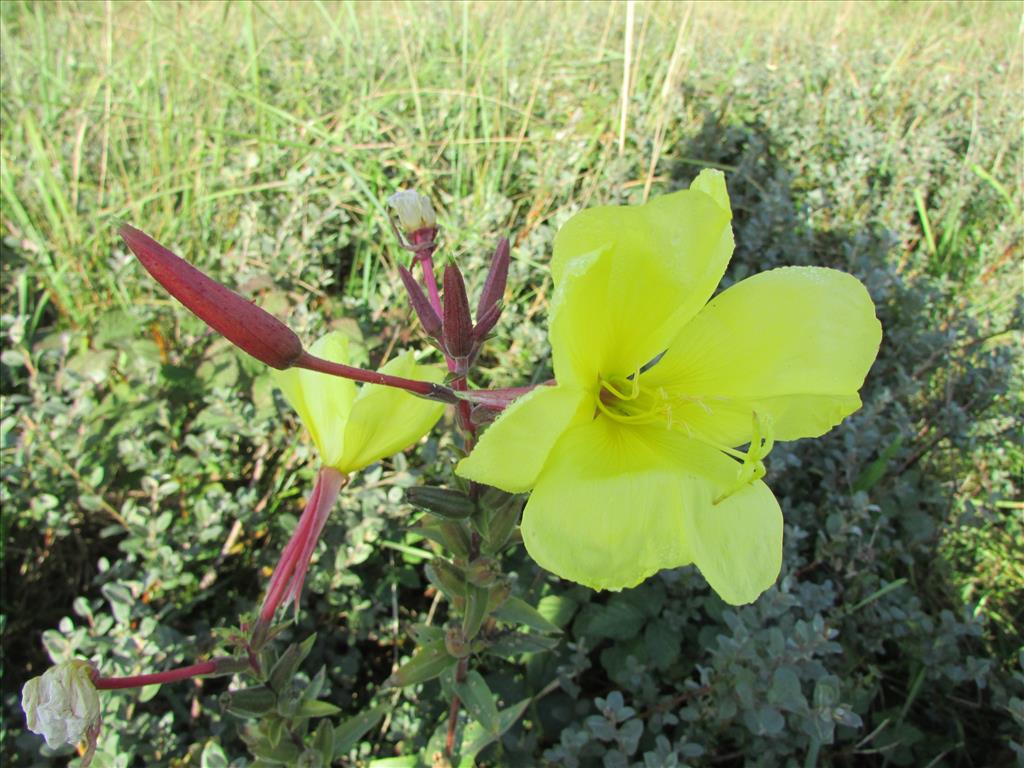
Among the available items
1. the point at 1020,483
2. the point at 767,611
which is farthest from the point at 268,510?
the point at 1020,483

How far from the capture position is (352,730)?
1131 mm

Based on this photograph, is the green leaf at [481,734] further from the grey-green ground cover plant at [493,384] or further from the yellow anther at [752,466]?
the yellow anther at [752,466]

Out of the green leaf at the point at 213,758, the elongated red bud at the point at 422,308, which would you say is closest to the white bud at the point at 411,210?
the elongated red bud at the point at 422,308

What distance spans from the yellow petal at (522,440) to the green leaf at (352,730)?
→ 0.68 m

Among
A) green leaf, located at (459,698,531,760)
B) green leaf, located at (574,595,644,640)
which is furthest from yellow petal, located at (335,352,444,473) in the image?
green leaf, located at (574,595,644,640)

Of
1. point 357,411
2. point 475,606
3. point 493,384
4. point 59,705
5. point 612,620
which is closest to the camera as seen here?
point 59,705

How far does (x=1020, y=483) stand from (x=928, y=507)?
1.27 feet

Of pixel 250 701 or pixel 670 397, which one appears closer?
pixel 670 397

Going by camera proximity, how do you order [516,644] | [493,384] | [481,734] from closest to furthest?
[516,644] → [481,734] → [493,384]

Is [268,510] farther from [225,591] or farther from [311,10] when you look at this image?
[311,10]

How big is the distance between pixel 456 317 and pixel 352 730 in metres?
0.75

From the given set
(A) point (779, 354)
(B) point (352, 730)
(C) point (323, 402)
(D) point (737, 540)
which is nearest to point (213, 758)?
(B) point (352, 730)

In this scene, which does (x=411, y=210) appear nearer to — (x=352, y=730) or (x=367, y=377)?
(x=367, y=377)

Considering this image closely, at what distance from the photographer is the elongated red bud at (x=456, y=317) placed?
72 cm
